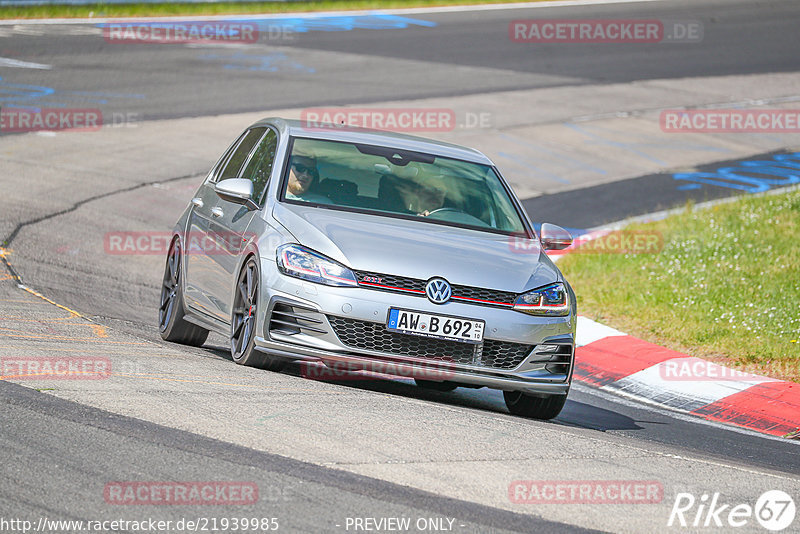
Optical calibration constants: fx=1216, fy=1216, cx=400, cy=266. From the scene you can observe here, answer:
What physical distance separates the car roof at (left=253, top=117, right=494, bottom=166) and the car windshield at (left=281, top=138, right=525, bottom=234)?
0.09m

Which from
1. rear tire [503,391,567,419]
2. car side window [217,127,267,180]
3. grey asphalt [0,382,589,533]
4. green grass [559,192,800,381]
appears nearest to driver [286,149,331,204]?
car side window [217,127,267,180]

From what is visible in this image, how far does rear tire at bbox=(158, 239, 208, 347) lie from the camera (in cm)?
875

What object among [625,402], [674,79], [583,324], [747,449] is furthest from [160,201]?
[674,79]

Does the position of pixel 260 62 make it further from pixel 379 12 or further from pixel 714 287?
pixel 714 287

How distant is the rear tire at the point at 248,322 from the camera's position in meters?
7.23

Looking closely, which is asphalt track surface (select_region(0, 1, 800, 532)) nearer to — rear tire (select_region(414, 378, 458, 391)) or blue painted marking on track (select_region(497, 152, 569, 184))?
rear tire (select_region(414, 378, 458, 391))

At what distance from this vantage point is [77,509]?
443 centimetres

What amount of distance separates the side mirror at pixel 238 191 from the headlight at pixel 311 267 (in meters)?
0.68

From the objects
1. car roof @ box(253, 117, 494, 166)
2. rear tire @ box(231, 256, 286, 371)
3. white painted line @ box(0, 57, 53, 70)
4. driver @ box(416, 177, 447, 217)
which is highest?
car roof @ box(253, 117, 494, 166)

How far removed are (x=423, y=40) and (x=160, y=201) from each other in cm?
1511

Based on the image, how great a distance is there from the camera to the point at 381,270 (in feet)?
22.8

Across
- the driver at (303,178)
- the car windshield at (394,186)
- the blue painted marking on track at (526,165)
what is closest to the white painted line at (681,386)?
the car windshield at (394,186)

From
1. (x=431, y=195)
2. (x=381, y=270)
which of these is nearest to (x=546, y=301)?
(x=381, y=270)

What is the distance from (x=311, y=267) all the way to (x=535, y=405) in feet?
5.70
